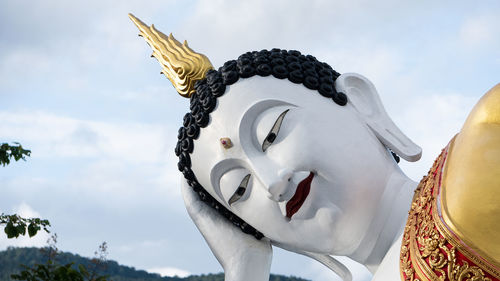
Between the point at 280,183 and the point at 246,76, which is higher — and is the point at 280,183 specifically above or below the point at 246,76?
below

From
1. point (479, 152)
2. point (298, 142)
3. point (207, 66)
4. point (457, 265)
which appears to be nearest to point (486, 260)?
point (457, 265)

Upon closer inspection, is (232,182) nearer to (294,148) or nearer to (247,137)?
(247,137)

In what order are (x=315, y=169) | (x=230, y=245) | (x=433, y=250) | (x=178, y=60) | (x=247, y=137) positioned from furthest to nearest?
1. (x=178, y=60)
2. (x=230, y=245)
3. (x=247, y=137)
4. (x=315, y=169)
5. (x=433, y=250)

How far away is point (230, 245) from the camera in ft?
13.7

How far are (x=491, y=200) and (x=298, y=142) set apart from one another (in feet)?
3.55

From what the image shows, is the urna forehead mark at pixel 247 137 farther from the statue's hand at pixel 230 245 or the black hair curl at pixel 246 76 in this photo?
the statue's hand at pixel 230 245

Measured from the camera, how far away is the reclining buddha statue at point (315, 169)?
2.96 meters

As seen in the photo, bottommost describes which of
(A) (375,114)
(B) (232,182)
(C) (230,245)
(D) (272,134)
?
(C) (230,245)

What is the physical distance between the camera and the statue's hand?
164 inches

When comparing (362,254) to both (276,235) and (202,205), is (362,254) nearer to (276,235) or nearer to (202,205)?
(276,235)

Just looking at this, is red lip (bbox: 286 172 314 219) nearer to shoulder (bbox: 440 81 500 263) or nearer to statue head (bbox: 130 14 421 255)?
statue head (bbox: 130 14 421 255)

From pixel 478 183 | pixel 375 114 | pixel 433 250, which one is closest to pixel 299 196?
pixel 375 114

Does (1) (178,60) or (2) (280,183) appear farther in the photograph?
(1) (178,60)

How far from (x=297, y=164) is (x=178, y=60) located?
4.17 feet
